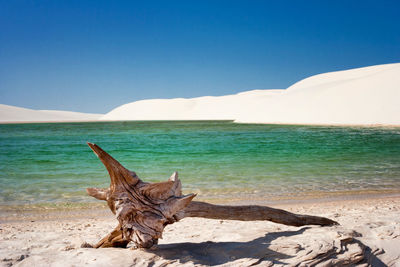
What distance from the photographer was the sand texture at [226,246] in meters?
2.85

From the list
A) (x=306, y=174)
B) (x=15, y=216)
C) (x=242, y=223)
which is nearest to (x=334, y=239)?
(x=242, y=223)

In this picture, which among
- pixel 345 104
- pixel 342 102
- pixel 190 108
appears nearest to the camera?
pixel 345 104

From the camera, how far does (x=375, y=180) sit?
8.43 metres

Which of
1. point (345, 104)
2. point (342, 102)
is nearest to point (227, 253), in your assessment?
point (345, 104)

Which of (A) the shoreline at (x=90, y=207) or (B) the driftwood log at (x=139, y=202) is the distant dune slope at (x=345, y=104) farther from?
Answer: (B) the driftwood log at (x=139, y=202)

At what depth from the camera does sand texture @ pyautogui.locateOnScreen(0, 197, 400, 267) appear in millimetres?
2848

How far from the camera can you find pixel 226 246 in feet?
10.4

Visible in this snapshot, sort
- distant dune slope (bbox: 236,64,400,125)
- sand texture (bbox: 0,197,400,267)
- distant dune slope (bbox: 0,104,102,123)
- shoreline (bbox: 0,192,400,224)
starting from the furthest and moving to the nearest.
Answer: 1. distant dune slope (bbox: 0,104,102,123)
2. distant dune slope (bbox: 236,64,400,125)
3. shoreline (bbox: 0,192,400,224)
4. sand texture (bbox: 0,197,400,267)

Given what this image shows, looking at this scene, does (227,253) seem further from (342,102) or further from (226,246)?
(342,102)

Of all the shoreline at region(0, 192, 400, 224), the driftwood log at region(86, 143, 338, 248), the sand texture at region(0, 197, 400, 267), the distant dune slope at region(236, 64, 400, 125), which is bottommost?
the shoreline at region(0, 192, 400, 224)

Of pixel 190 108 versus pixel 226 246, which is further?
pixel 190 108

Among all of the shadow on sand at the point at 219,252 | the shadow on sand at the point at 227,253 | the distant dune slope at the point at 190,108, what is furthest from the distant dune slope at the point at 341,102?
the shadow on sand at the point at 219,252

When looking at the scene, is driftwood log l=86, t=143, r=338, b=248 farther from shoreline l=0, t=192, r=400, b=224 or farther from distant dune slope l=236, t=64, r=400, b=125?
distant dune slope l=236, t=64, r=400, b=125

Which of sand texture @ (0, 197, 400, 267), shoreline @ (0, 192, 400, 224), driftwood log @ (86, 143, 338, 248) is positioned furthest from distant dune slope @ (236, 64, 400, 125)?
driftwood log @ (86, 143, 338, 248)
